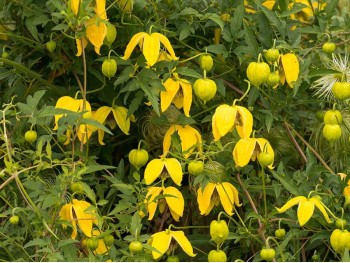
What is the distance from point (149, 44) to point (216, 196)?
1.13 feet

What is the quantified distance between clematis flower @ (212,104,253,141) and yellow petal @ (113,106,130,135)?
0.31m

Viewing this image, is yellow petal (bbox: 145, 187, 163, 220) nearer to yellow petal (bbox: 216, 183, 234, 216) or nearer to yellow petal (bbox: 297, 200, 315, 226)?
yellow petal (bbox: 216, 183, 234, 216)

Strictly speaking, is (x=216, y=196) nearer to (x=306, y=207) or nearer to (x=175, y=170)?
(x=175, y=170)

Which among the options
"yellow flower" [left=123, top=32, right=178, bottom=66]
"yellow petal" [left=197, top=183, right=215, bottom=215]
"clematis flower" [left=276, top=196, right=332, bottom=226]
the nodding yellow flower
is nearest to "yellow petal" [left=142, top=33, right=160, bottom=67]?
"yellow flower" [left=123, top=32, right=178, bottom=66]

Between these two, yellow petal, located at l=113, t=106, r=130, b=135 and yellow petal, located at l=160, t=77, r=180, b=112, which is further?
yellow petal, located at l=113, t=106, r=130, b=135

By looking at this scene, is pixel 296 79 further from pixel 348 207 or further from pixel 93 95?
pixel 93 95

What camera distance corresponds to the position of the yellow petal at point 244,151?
1846mm

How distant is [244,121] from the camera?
1.81 metres

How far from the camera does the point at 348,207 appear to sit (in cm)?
190

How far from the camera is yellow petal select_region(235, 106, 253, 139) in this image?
1.81m

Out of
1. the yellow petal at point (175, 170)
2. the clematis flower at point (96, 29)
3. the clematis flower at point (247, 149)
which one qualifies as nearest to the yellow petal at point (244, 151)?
the clematis flower at point (247, 149)

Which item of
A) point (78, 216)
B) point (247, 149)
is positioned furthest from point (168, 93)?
point (78, 216)

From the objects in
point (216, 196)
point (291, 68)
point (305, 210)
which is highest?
point (291, 68)

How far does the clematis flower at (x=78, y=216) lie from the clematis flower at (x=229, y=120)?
0.96 feet
